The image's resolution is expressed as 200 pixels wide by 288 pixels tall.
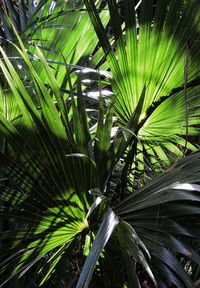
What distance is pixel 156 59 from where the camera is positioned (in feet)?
4.31

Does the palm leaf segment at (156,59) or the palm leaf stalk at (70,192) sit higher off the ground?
the palm leaf segment at (156,59)

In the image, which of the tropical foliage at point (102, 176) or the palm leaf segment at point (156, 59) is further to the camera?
the palm leaf segment at point (156, 59)

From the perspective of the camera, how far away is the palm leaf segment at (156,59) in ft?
4.17

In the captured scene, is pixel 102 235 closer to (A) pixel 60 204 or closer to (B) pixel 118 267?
(A) pixel 60 204

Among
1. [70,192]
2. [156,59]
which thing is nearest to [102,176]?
[70,192]

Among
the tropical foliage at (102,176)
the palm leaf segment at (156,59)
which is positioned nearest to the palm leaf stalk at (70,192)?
the tropical foliage at (102,176)

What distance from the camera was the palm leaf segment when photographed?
4.17 feet

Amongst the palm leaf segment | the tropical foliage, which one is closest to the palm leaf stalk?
the tropical foliage

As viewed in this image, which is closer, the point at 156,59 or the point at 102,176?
the point at 102,176

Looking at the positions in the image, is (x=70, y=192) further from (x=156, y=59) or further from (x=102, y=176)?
(x=156, y=59)

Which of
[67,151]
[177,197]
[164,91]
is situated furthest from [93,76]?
[177,197]

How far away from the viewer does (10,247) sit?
1.09m

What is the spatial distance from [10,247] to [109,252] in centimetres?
25

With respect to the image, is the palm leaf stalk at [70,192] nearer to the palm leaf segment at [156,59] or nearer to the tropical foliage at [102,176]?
the tropical foliage at [102,176]
